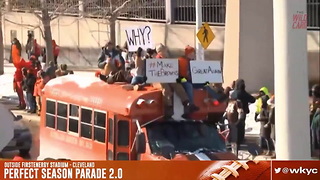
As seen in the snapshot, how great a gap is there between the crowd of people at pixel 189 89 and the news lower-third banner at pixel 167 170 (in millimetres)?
132

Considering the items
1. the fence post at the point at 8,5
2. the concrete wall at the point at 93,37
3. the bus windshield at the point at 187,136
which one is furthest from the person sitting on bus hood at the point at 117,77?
the fence post at the point at 8,5

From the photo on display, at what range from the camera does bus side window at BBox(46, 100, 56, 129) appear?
462 centimetres

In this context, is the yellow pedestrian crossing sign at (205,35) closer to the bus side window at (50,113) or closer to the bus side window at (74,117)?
the bus side window at (74,117)

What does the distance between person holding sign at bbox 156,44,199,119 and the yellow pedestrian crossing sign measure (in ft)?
0.77

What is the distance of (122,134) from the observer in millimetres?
4473

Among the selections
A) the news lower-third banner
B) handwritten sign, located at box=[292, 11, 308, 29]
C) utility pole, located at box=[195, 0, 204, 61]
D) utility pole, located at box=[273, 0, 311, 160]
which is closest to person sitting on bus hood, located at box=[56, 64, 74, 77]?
the news lower-third banner

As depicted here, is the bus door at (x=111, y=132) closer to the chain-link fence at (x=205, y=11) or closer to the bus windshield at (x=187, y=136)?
the bus windshield at (x=187, y=136)

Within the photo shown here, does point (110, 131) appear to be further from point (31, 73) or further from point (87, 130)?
point (31, 73)

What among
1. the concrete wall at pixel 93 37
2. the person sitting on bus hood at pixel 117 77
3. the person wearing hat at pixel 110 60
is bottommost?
the person sitting on bus hood at pixel 117 77

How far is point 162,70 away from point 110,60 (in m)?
0.34

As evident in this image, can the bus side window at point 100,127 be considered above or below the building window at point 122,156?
above

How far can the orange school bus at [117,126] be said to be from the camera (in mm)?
4477

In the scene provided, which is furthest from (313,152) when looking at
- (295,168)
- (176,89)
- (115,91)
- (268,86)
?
(115,91)

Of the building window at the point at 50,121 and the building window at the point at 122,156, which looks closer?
the building window at the point at 122,156
